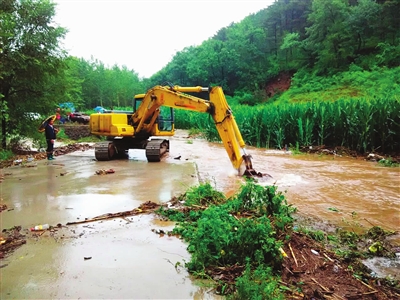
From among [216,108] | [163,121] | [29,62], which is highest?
[29,62]

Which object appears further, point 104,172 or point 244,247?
point 104,172

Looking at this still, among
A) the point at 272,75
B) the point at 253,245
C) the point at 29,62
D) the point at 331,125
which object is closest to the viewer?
the point at 253,245

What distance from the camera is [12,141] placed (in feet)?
45.2

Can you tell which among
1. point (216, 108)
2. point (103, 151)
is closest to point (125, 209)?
point (216, 108)

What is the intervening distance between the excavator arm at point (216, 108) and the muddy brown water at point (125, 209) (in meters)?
0.55

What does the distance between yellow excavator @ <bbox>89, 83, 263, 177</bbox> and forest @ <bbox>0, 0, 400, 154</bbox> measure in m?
3.54

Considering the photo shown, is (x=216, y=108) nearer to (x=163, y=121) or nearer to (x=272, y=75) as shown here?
(x=163, y=121)

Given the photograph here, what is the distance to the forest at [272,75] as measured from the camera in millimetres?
12820

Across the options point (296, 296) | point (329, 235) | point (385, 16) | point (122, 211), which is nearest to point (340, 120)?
point (329, 235)

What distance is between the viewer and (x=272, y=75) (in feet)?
174

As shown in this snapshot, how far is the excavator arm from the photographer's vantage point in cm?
795

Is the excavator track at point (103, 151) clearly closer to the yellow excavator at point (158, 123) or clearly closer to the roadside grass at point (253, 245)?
the yellow excavator at point (158, 123)

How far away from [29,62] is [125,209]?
10.3m

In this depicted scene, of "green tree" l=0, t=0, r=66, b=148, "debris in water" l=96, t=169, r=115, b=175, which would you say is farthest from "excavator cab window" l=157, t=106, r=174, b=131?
"green tree" l=0, t=0, r=66, b=148
